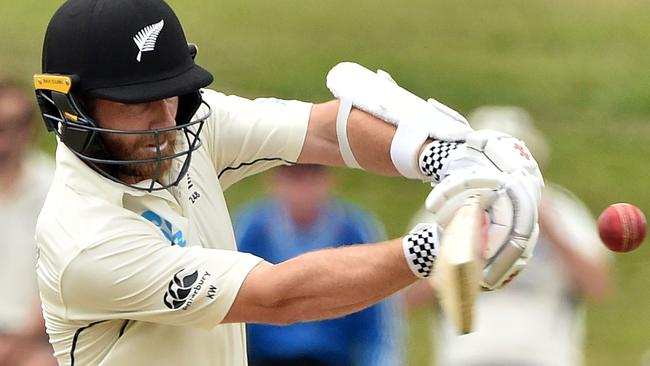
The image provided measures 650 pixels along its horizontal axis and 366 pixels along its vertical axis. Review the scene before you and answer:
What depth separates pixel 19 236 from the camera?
6.23 meters

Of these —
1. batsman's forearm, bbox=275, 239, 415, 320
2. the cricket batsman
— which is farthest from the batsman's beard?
Result: batsman's forearm, bbox=275, 239, 415, 320

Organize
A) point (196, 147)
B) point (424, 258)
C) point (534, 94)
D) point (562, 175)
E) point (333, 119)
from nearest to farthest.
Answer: point (424, 258), point (196, 147), point (333, 119), point (562, 175), point (534, 94)

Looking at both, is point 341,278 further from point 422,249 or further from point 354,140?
point 354,140

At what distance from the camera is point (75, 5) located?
3969mm

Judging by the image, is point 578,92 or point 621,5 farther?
point 621,5

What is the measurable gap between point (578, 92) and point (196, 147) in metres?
7.87

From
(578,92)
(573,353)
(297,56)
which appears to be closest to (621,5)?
(578,92)

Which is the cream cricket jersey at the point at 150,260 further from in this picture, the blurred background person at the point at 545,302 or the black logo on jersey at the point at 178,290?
the blurred background person at the point at 545,302

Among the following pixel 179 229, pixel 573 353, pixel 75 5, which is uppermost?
pixel 75 5

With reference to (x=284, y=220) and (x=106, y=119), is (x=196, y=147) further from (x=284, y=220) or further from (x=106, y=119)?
(x=284, y=220)

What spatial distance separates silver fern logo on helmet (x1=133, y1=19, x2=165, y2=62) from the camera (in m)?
3.92

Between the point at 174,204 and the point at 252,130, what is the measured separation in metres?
0.42

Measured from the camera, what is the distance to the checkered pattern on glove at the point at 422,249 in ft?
11.9

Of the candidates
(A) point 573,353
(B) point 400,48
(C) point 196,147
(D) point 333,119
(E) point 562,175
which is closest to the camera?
(C) point 196,147
